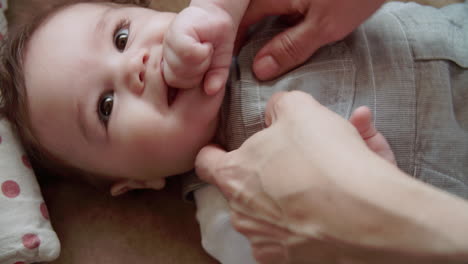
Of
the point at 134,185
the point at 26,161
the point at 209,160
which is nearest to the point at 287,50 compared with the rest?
the point at 209,160

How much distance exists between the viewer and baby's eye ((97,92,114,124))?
860 millimetres

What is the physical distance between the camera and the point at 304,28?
83 cm

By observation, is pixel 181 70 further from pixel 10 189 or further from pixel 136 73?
pixel 10 189

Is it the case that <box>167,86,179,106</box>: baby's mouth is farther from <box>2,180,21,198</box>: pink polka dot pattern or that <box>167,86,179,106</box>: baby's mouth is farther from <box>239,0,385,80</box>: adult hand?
<box>2,180,21,198</box>: pink polka dot pattern

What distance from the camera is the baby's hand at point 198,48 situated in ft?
2.32

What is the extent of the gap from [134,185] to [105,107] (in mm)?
252

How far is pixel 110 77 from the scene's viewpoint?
834 mm

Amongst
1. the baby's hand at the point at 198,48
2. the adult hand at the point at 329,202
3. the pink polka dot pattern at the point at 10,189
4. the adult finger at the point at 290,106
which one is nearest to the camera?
the adult hand at the point at 329,202

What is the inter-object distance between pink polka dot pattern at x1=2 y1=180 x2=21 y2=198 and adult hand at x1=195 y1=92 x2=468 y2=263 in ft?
2.02

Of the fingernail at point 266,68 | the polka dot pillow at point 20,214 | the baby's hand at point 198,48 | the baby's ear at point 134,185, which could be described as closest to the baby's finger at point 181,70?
the baby's hand at point 198,48

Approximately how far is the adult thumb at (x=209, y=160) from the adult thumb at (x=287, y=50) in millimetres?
→ 199

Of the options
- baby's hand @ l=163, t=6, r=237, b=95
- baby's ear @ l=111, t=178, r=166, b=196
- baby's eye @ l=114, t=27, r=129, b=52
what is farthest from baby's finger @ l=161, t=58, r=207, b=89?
baby's ear @ l=111, t=178, r=166, b=196

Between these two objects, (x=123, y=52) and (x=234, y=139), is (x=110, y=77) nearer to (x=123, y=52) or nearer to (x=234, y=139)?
(x=123, y=52)

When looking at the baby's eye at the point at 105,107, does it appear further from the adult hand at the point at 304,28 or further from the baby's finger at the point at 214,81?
the adult hand at the point at 304,28
